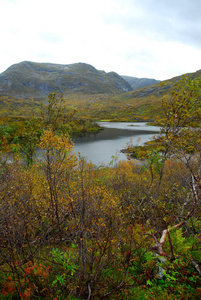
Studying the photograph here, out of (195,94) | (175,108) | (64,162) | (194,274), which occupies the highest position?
(195,94)

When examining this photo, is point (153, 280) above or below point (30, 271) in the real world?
below

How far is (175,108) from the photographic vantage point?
40.7 ft

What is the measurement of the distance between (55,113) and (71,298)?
18723 mm

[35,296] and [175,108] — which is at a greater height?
[175,108]

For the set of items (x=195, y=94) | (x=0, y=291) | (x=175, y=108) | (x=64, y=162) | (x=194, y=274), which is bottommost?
(x=0, y=291)

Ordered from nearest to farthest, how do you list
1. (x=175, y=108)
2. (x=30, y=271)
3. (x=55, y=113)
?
(x=30, y=271), (x=175, y=108), (x=55, y=113)

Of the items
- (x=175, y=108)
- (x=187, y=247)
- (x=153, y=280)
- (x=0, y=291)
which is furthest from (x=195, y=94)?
(x=0, y=291)

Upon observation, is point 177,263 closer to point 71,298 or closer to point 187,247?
point 187,247

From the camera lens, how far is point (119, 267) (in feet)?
19.9

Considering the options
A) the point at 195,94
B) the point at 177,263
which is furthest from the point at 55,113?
Result: the point at 177,263

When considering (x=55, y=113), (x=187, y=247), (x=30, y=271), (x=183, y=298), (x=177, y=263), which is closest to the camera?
(x=183, y=298)

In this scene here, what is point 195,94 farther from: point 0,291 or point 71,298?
point 0,291

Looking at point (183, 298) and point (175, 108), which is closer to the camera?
point (183, 298)

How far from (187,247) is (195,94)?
32.0 ft
